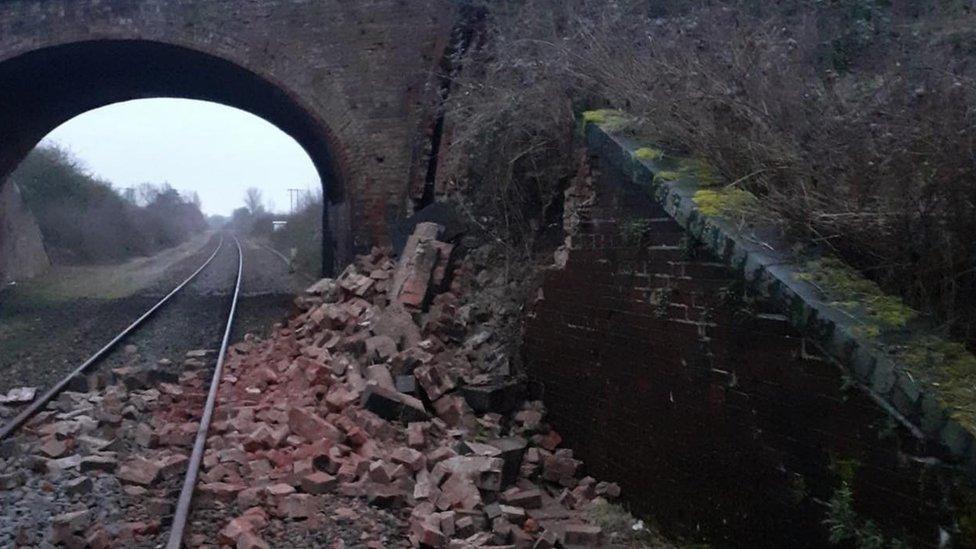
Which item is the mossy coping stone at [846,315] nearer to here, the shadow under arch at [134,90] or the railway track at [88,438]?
the railway track at [88,438]

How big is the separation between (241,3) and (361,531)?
11582mm

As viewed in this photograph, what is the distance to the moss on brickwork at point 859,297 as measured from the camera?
13.3ft

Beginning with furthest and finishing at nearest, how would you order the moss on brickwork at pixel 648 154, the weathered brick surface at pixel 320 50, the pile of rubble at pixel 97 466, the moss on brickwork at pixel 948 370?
the weathered brick surface at pixel 320 50
the moss on brickwork at pixel 648 154
the pile of rubble at pixel 97 466
the moss on brickwork at pixel 948 370

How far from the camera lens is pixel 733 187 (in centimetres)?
541

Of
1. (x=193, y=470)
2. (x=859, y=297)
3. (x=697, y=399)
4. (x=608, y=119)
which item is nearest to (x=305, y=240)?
(x=608, y=119)

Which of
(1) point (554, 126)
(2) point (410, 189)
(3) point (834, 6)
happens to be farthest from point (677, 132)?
(2) point (410, 189)

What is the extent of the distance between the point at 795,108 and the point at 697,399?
74.8 inches

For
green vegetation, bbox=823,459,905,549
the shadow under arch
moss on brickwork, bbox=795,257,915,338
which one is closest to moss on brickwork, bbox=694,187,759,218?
moss on brickwork, bbox=795,257,915,338

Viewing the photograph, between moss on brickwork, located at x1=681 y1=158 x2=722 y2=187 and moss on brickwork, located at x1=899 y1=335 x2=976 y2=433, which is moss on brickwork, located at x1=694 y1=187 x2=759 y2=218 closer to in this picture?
moss on brickwork, located at x1=681 y1=158 x2=722 y2=187

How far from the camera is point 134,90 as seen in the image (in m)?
17.8

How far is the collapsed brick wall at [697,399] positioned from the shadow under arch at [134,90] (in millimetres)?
9042

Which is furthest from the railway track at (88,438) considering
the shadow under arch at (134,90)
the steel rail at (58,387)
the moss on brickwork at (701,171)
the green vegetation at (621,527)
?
the shadow under arch at (134,90)

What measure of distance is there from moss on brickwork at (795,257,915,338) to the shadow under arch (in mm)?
11067

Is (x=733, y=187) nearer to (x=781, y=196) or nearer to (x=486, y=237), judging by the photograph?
(x=781, y=196)
